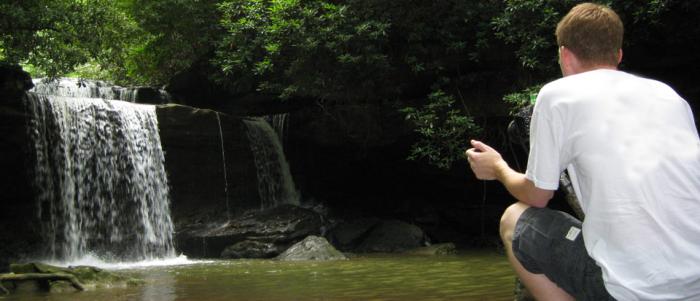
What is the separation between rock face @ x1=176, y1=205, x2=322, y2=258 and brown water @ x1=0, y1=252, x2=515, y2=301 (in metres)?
2.11

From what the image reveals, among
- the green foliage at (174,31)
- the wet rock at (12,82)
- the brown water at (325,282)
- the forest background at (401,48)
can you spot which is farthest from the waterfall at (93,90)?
the brown water at (325,282)

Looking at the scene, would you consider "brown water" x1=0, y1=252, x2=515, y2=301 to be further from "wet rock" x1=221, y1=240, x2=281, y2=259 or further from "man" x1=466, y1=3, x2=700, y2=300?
"man" x1=466, y1=3, x2=700, y2=300

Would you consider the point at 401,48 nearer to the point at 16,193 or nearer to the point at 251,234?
the point at 251,234

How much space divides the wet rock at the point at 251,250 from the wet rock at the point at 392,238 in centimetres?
196

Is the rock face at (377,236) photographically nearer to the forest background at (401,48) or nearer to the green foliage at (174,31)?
the forest background at (401,48)

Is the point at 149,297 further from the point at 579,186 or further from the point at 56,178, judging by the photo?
the point at 56,178

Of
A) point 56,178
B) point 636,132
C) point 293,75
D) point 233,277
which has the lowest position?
point 233,277

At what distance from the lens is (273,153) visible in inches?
612

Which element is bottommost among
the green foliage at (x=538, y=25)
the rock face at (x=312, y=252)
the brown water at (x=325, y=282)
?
the rock face at (x=312, y=252)

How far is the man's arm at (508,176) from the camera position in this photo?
2297mm

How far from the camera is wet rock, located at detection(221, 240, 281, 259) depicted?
1224cm

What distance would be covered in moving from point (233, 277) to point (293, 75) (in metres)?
5.44

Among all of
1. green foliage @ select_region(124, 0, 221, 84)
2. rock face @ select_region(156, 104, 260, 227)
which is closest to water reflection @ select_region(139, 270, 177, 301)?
rock face @ select_region(156, 104, 260, 227)

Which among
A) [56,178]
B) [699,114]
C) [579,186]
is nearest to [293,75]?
[56,178]
